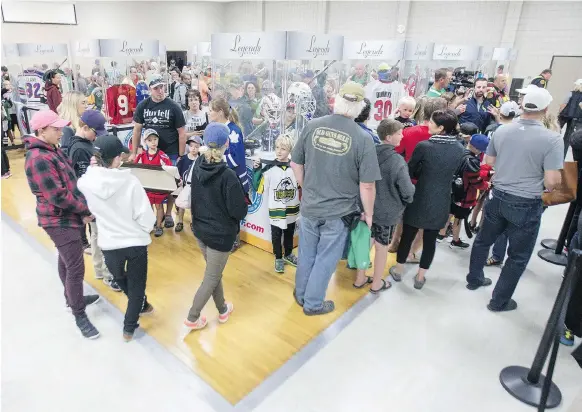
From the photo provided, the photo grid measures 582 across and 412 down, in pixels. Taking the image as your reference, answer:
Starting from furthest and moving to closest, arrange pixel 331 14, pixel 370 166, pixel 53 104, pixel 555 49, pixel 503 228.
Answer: pixel 331 14 < pixel 555 49 < pixel 53 104 < pixel 503 228 < pixel 370 166

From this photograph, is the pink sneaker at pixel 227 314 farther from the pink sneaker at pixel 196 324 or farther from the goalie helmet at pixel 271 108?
the goalie helmet at pixel 271 108

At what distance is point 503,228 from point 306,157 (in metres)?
1.61

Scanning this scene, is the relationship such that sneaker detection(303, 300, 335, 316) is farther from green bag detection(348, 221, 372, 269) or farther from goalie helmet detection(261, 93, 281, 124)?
goalie helmet detection(261, 93, 281, 124)

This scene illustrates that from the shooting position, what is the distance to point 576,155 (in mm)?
3156

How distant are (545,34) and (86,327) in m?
12.7

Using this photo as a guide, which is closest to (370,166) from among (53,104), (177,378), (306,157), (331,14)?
(306,157)

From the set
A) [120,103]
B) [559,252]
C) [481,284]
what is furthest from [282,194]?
[120,103]

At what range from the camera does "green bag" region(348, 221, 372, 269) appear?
2867 mm

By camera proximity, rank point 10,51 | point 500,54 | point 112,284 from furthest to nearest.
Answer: point 500,54
point 10,51
point 112,284

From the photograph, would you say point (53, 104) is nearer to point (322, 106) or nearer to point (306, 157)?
point (322, 106)

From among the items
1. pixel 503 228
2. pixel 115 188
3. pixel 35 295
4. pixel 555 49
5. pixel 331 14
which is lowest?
pixel 35 295

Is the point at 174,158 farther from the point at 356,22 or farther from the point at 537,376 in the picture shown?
the point at 356,22

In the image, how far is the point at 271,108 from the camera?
3.85m

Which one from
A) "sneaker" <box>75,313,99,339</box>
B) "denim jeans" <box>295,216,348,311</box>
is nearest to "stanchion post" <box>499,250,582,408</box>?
"denim jeans" <box>295,216,348,311</box>
